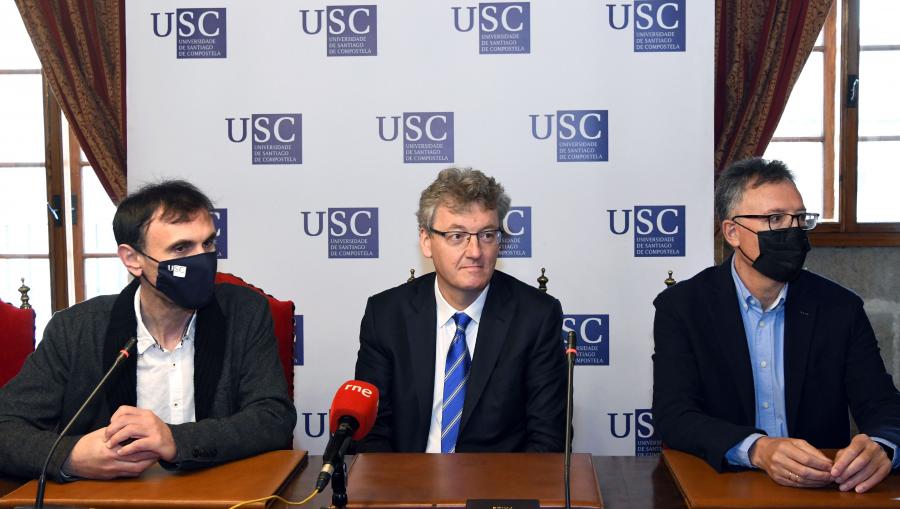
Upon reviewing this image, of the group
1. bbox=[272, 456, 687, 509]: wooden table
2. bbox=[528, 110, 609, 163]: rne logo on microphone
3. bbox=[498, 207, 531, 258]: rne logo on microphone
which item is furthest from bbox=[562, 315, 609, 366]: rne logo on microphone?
bbox=[272, 456, 687, 509]: wooden table

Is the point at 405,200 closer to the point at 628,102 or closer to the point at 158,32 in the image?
the point at 628,102

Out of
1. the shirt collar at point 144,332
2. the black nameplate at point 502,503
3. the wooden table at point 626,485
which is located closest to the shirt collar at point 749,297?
the wooden table at point 626,485

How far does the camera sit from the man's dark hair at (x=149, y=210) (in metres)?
2.14

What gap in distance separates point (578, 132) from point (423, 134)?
0.64 metres

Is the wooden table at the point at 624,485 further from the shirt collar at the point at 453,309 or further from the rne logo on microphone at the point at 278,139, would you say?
the rne logo on microphone at the point at 278,139

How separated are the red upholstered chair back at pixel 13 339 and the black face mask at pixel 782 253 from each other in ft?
7.30

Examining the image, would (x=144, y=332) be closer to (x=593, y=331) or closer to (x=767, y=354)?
(x=767, y=354)

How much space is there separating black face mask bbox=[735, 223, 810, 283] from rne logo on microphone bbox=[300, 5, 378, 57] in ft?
6.07

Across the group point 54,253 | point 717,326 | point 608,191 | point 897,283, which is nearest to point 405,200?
point 608,191

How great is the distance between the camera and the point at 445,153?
3.46m

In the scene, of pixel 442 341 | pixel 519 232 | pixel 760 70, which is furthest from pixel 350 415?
pixel 760 70

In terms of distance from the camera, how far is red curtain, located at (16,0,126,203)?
13.5 ft

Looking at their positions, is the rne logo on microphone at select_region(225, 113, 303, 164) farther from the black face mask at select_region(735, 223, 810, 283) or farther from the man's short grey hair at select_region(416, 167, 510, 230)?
the black face mask at select_region(735, 223, 810, 283)

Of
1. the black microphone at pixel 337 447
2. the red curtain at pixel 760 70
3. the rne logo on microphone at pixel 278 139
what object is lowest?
the black microphone at pixel 337 447
